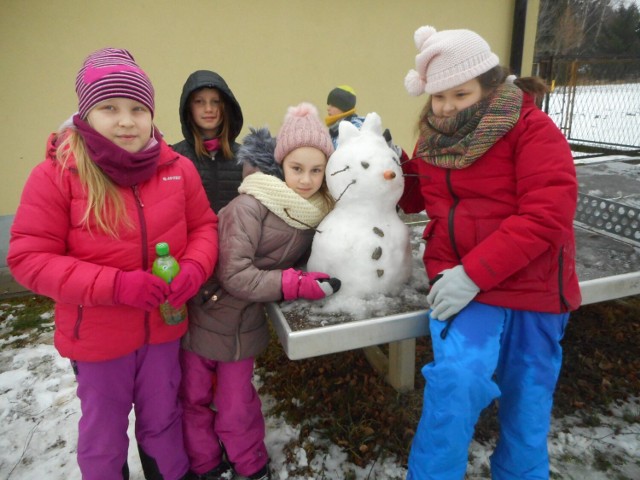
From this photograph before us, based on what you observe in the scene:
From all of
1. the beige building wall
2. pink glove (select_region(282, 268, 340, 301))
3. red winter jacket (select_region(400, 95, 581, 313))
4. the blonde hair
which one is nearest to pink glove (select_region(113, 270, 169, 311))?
the blonde hair

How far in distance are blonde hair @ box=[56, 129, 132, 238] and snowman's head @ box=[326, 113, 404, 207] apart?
893 mm

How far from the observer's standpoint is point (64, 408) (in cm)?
280

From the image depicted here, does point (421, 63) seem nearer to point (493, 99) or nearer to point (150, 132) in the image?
point (493, 99)

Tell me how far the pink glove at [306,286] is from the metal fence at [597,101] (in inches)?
308

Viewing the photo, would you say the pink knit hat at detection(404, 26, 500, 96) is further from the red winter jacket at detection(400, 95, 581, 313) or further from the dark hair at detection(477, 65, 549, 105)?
the red winter jacket at detection(400, 95, 581, 313)

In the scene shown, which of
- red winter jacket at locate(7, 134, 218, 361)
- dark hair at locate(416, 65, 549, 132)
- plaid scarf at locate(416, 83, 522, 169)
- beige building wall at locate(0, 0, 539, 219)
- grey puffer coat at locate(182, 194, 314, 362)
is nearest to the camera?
red winter jacket at locate(7, 134, 218, 361)

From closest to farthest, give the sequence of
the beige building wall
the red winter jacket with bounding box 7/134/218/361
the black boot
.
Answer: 1. the red winter jacket with bounding box 7/134/218/361
2. the black boot
3. the beige building wall

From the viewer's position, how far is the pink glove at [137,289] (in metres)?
1.66

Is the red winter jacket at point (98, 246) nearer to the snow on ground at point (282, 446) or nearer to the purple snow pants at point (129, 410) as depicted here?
the purple snow pants at point (129, 410)

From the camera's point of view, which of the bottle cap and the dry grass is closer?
the bottle cap

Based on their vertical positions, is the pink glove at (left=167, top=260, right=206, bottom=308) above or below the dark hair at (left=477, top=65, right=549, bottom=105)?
Answer: below

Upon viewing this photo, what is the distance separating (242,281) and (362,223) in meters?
0.58

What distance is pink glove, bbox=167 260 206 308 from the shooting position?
5.82ft

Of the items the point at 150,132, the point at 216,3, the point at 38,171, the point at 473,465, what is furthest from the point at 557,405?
the point at 216,3
